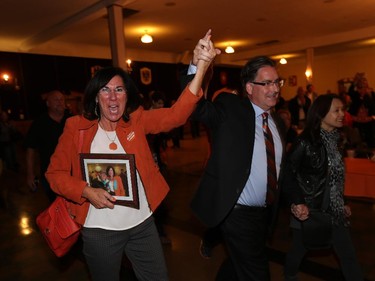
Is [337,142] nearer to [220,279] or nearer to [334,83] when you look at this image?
[220,279]

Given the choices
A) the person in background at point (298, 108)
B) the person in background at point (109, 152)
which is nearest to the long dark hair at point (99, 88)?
the person in background at point (109, 152)

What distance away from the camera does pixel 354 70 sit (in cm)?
1836

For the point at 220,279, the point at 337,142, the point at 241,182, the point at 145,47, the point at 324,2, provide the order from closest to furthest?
the point at 241,182
the point at 220,279
the point at 337,142
the point at 324,2
the point at 145,47

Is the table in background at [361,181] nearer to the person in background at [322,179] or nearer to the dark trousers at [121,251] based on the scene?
the person in background at [322,179]

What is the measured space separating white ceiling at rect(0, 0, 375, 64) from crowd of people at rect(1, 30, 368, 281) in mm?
6262

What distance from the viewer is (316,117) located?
2393 millimetres

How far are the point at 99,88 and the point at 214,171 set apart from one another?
32.5 inches

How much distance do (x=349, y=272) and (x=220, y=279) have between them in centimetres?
93

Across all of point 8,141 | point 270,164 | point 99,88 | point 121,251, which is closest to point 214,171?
point 270,164

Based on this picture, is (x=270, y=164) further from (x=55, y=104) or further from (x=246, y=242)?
(x=55, y=104)

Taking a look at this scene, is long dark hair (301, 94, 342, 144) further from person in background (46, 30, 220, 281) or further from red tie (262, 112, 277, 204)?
person in background (46, 30, 220, 281)

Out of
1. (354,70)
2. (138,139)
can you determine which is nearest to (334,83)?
(354,70)

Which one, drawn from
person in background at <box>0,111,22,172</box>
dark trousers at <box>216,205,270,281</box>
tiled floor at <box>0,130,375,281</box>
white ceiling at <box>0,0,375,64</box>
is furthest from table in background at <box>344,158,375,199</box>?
person in background at <box>0,111,22,172</box>

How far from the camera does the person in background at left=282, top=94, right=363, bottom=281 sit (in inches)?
88.8
